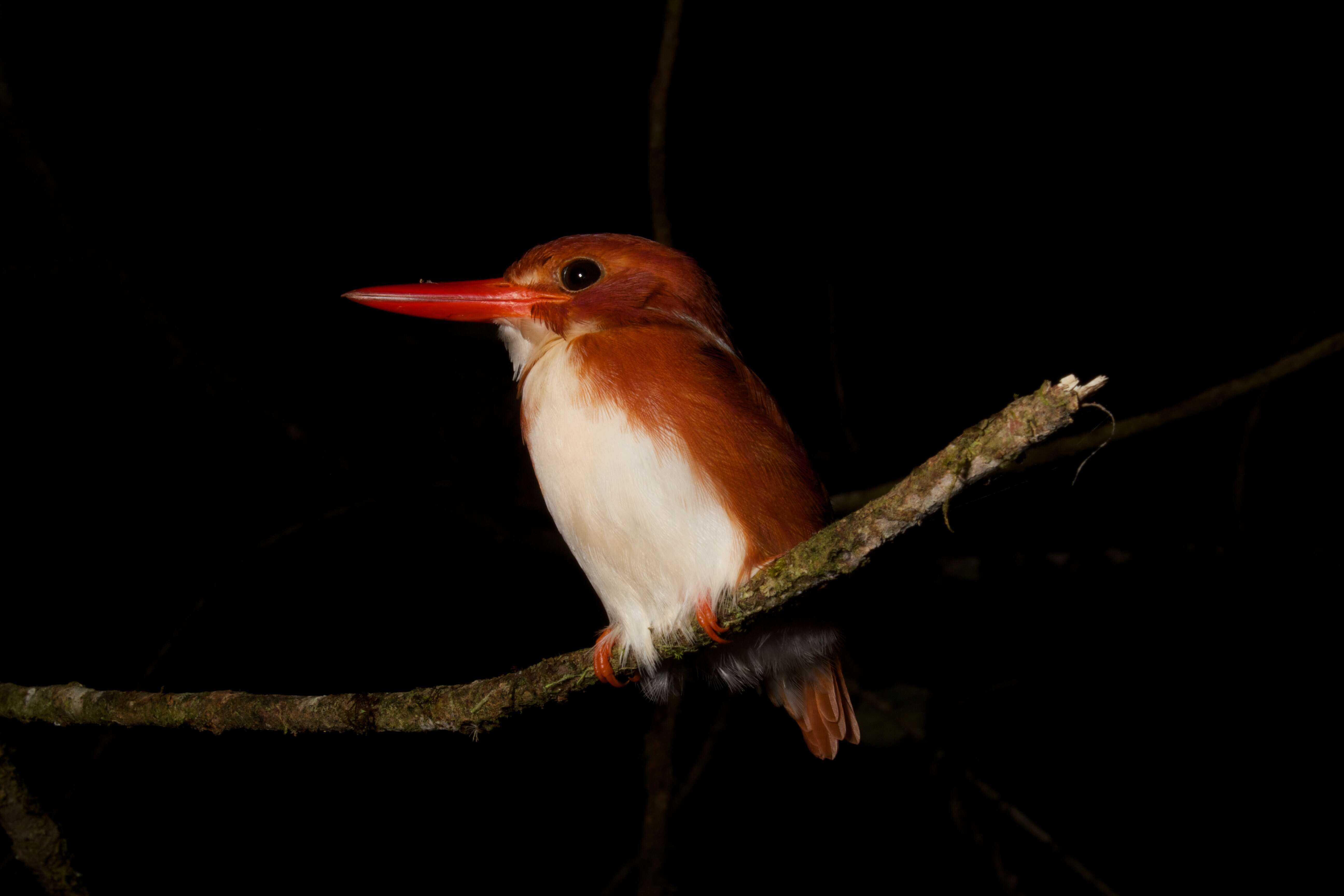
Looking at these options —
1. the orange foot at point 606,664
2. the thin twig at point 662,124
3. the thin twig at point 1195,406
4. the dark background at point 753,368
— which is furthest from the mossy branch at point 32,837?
the thin twig at point 662,124

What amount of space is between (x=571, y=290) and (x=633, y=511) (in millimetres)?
459

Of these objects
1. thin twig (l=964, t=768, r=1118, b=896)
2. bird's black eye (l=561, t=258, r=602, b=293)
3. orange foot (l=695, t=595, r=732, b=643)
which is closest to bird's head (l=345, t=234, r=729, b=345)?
bird's black eye (l=561, t=258, r=602, b=293)

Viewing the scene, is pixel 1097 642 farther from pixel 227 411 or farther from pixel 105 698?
pixel 227 411

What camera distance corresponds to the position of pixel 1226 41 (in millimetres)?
2748

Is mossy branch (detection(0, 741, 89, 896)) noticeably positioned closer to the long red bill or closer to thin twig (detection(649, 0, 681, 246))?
the long red bill

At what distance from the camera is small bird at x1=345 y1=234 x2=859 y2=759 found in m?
1.32

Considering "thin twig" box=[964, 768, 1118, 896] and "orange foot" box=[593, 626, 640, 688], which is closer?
"orange foot" box=[593, 626, 640, 688]

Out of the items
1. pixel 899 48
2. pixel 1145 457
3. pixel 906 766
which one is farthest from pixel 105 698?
pixel 1145 457

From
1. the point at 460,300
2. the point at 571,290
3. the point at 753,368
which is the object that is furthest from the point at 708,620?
the point at 753,368

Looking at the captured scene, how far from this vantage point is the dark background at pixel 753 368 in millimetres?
2600

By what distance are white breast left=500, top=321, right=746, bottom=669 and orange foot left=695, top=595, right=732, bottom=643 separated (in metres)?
0.01

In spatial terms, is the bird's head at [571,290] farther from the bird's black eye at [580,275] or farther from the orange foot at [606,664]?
the orange foot at [606,664]

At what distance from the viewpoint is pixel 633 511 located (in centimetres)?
133

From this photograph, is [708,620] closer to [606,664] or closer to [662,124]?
A: [606,664]
